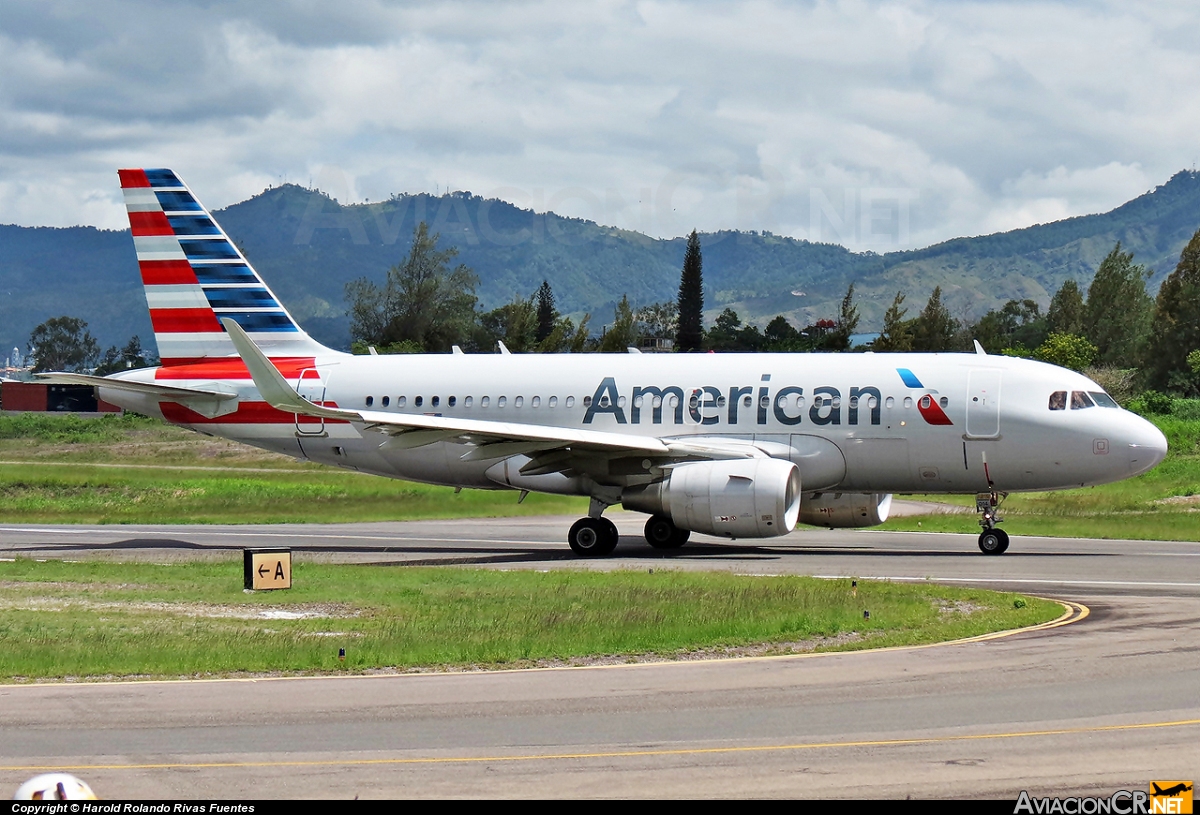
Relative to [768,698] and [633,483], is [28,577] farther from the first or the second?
[768,698]

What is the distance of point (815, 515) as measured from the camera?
3397 centimetres

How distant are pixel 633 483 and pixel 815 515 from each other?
16.4ft

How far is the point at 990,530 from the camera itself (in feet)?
102

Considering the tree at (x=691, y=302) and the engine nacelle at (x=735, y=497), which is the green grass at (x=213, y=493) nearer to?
the engine nacelle at (x=735, y=497)

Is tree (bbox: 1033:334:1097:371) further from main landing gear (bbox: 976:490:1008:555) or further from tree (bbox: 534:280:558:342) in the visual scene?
tree (bbox: 534:280:558:342)

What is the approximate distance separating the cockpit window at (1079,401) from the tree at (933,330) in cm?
8758

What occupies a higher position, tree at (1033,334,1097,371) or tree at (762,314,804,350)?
tree at (762,314,804,350)

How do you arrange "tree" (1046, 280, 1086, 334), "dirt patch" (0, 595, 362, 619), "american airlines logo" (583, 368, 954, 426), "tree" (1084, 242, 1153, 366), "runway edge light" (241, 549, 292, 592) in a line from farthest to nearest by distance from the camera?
"tree" (1046, 280, 1086, 334), "tree" (1084, 242, 1153, 366), "american airlines logo" (583, 368, 954, 426), "runway edge light" (241, 549, 292, 592), "dirt patch" (0, 595, 362, 619)

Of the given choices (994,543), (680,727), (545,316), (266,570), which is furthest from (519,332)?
(680,727)

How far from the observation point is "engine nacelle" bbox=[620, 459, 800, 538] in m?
29.1

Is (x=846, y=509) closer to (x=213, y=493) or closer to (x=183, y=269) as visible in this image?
(x=183, y=269)

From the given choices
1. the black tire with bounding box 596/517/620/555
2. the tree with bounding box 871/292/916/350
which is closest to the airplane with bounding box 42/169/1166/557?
the black tire with bounding box 596/517/620/555

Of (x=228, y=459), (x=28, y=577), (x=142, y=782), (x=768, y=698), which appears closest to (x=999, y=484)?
(x=768, y=698)

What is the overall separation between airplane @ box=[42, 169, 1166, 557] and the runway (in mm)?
11020
